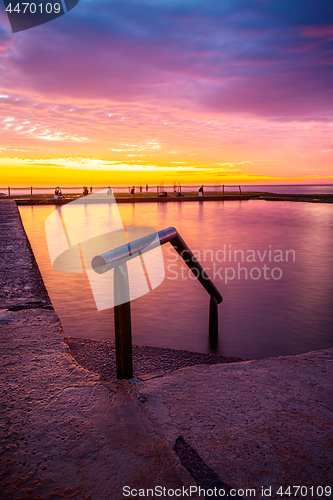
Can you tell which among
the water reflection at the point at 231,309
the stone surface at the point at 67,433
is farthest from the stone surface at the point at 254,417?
the water reflection at the point at 231,309

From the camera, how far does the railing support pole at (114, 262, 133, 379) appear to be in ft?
6.76

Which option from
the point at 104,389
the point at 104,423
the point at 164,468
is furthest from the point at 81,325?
the point at 164,468

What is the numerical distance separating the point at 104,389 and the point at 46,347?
65 cm

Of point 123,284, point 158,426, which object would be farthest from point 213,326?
point 158,426

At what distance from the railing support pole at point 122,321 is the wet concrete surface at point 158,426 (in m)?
0.11

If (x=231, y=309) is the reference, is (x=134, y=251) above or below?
above

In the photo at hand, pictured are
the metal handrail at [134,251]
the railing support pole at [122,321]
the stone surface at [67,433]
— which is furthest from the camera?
the railing support pole at [122,321]

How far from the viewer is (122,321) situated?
2.12 m

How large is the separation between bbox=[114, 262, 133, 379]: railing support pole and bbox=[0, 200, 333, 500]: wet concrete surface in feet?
0.36

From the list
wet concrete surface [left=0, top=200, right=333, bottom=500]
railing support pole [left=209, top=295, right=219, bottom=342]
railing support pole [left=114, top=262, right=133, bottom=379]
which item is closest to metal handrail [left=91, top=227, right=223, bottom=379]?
railing support pole [left=114, top=262, right=133, bottom=379]

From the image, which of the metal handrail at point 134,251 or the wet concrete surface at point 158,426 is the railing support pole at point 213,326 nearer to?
the metal handrail at point 134,251

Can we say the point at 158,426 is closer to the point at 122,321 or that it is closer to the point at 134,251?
the point at 122,321

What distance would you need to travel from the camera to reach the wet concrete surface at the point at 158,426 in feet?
4.37

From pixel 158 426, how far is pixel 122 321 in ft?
2.15
